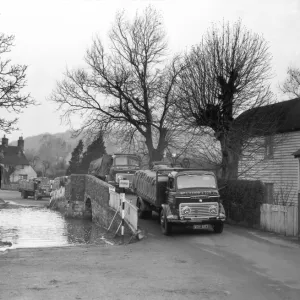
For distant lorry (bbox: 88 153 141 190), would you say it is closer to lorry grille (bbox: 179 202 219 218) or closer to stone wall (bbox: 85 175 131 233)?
stone wall (bbox: 85 175 131 233)

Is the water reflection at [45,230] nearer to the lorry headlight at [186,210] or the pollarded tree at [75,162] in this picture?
the lorry headlight at [186,210]

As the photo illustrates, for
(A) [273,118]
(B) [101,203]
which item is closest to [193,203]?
(B) [101,203]

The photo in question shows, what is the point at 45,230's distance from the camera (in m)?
24.8

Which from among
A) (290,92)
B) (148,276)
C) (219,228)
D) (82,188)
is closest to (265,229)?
(219,228)

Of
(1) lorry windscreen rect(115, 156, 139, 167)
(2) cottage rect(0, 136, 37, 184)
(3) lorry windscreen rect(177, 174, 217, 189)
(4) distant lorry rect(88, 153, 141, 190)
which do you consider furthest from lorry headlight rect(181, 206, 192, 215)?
(2) cottage rect(0, 136, 37, 184)

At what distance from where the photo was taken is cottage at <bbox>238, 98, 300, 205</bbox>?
2827 centimetres

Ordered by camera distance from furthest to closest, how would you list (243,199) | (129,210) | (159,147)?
(159,147), (243,199), (129,210)

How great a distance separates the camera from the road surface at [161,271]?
8891mm

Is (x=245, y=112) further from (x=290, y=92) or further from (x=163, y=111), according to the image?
(x=290, y=92)

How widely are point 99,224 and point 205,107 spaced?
8253 millimetres

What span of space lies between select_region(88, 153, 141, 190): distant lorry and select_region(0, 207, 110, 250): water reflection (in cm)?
392

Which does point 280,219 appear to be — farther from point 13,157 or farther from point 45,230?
point 13,157

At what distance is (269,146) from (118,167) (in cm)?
981

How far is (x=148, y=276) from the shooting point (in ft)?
34.1
